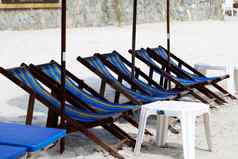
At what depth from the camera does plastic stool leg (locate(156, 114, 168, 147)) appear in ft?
16.0

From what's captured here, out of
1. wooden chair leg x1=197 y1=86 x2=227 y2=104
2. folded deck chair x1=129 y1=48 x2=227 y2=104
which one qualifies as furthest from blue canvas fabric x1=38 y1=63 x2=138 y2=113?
wooden chair leg x1=197 y1=86 x2=227 y2=104

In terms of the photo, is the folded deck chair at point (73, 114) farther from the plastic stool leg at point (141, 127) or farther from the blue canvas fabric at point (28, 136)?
the blue canvas fabric at point (28, 136)

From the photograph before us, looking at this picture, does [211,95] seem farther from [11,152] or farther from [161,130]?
[11,152]

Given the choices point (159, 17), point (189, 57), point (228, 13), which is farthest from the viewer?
point (228, 13)

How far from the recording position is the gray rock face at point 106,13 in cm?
1547

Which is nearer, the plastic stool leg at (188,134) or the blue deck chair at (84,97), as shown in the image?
the plastic stool leg at (188,134)

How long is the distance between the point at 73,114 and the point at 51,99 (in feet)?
0.71

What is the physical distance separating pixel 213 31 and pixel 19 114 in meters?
13.2

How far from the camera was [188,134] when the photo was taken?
435cm

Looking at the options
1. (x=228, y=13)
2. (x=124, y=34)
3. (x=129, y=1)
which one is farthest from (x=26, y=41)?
(x=228, y=13)

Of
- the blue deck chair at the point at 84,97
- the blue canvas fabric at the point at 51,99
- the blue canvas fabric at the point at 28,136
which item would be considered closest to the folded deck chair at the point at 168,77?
the blue deck chair at the point at 84,97

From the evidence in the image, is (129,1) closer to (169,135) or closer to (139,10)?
(139,10)

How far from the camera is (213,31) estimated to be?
1866 cm

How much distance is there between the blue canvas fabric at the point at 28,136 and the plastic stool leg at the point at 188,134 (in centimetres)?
156
